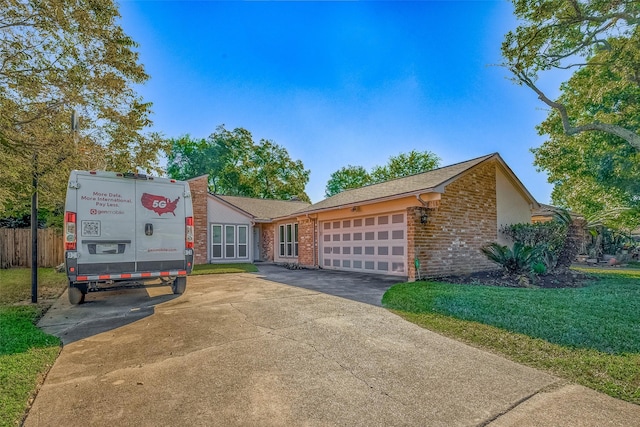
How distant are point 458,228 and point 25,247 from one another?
61.7 feet

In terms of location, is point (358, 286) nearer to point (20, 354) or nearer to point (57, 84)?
point (20, 354)

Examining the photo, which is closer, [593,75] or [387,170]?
[593,75]

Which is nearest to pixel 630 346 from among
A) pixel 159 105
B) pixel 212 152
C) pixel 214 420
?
pixel 214 420

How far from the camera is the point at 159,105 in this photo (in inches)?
363

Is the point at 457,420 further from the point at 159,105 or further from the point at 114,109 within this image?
the point at 159,105

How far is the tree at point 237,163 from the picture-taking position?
126ft

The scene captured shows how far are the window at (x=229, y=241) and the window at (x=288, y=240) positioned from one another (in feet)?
6.66

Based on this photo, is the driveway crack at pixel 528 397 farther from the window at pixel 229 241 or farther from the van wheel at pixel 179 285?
the window at pixel 229 241

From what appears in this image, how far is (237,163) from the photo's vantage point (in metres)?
38.8

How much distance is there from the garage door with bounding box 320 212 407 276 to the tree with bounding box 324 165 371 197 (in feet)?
101

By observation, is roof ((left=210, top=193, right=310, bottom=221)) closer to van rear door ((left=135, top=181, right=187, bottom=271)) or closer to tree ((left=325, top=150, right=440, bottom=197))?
van rear door ((left=135, top=181, right=187, bottom=271))

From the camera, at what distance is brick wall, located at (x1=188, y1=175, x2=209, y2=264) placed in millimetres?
16703

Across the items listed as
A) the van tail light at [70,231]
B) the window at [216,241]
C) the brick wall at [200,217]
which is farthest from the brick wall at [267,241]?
the van tail light at [70,231]

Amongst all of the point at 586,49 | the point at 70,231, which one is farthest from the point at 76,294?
the point at 586,49
